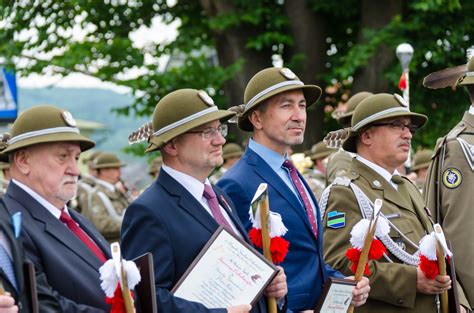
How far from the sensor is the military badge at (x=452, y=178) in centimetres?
711

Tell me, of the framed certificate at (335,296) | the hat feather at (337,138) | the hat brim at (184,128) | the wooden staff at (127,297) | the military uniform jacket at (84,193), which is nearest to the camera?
the wooden staff at (127,297)

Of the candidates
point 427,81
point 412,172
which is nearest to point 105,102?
point 412,172

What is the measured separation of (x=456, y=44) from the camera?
18.4 metres

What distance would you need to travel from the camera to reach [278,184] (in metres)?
6.26

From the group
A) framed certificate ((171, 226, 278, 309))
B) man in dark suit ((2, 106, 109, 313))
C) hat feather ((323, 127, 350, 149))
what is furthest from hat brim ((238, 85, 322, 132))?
man in dark suit ((2, 106, 109, 313))

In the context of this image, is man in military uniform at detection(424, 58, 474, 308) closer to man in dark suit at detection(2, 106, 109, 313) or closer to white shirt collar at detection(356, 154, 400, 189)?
white shirt collar at detection(356, 154, 400, 189)

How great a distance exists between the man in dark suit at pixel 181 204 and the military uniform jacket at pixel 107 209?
831 cm

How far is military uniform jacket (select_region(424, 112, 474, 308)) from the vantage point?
701 cm

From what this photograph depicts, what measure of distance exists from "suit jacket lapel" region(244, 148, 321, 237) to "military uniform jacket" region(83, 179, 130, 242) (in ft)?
25.8

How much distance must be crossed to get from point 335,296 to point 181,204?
43.0 inches

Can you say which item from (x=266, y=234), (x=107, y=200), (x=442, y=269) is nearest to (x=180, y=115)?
(x=266, y=234)

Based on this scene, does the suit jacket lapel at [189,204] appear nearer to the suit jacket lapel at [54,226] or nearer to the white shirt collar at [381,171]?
the suit jacket lapel at [54,226]

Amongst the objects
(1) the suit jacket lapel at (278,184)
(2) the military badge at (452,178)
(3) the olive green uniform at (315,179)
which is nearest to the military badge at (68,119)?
(1) the suit jacket lapel at (278,184)

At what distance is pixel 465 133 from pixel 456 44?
37.6 ft
